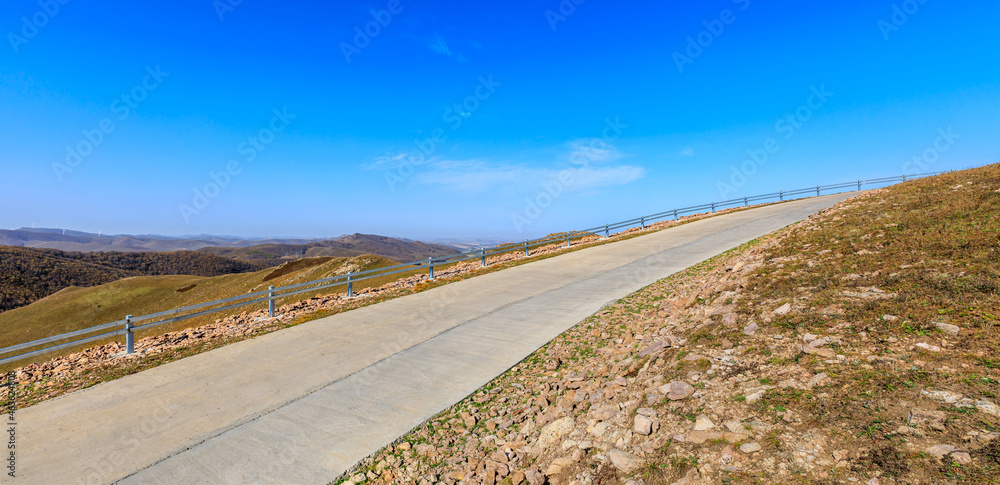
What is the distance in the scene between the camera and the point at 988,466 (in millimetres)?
2824

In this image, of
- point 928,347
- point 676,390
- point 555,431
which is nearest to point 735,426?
point 676,390

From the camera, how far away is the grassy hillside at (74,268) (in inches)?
3733

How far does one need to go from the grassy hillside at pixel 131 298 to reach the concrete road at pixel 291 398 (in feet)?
112

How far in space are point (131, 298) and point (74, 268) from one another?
85127 millimetres

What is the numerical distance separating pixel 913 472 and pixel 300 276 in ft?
165

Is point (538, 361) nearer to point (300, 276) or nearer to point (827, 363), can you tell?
point (827, 363)

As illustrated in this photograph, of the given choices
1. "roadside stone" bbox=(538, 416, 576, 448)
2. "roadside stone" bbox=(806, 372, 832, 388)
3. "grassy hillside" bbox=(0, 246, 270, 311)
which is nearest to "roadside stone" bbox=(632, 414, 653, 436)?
"roadside stone" bbox=(538, 416, 576, 448)

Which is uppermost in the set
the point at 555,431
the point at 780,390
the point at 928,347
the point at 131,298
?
the point at 928,347

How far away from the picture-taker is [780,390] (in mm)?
4453

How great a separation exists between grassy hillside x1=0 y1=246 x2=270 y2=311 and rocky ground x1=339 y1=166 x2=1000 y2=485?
125427 mm

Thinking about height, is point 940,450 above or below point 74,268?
below

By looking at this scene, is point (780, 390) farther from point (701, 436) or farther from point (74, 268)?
point (74, 268)

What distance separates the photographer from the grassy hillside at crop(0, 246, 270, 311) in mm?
94812

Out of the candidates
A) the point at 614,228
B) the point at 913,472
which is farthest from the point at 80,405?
the point at 614,228
